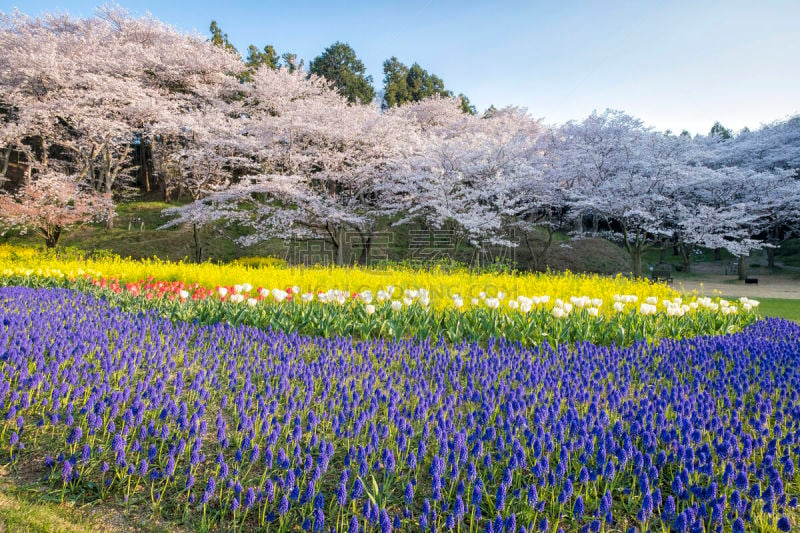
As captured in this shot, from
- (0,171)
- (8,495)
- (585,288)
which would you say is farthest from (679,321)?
(0,171)

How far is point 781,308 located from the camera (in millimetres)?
13203

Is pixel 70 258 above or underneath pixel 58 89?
underneath

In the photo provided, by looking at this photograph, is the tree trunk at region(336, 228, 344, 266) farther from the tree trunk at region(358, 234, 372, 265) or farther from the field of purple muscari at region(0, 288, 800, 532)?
the field of purple muscari at region(0, 288, 800, 532)

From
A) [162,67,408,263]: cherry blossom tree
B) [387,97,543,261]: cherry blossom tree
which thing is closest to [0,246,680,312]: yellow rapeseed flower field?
[387,97,543,261]: cherry blossom tree

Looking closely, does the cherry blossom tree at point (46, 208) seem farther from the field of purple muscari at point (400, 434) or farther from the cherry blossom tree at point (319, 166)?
the field of purple muscari at point (400, 434)

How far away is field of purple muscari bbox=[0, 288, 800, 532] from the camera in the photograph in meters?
2.72

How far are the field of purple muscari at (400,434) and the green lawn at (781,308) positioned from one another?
7.51 m

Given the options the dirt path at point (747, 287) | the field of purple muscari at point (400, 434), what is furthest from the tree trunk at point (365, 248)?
the field of purple muscari at point (400, 434)

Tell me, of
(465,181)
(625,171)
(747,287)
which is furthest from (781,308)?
(465,181)

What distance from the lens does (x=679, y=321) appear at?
7496 millimetres

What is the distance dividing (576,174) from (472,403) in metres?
18.4

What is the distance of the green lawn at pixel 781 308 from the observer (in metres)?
11.7

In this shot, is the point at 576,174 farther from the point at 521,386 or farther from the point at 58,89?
the point at 58,89

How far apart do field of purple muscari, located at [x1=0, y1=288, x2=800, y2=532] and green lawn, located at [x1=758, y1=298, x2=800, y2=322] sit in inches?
296
